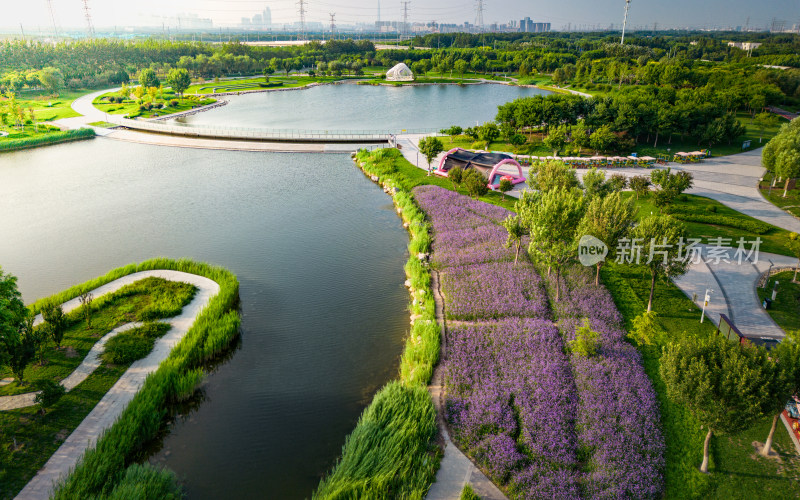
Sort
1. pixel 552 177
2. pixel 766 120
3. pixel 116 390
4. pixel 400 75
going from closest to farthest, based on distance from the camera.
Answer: pixel 116 390, pixel 552 177, pixel 766 120, pixel 400 75

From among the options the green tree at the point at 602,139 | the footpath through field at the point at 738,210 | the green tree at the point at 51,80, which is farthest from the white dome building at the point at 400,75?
the green tree at the point at 602,139

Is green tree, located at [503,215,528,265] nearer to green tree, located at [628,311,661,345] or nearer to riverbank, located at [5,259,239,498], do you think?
green tree, located at [628,311,661,345]

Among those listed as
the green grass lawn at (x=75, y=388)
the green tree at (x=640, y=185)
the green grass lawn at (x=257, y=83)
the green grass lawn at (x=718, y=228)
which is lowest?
the green grass lawn at (x=75, y=388)

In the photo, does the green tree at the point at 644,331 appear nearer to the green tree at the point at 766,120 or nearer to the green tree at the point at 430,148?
the green tree at the point at 430,148

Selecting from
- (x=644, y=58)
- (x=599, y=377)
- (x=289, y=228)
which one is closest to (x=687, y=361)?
(x=599, y=377)

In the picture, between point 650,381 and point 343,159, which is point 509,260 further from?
point 343,159

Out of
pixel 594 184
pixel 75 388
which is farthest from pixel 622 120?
pixel 75 388

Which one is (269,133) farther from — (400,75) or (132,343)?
(400,75)
